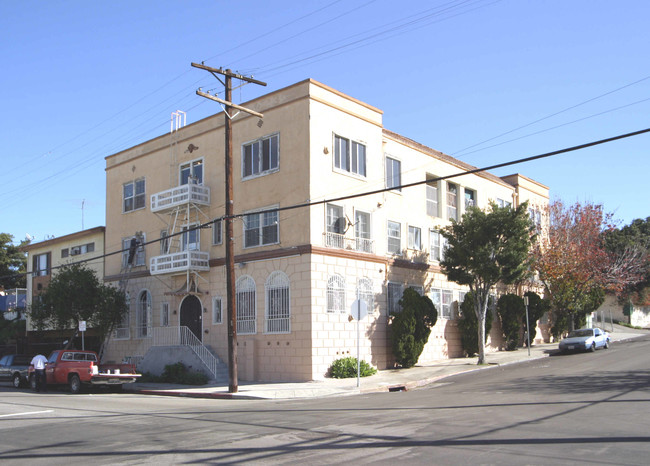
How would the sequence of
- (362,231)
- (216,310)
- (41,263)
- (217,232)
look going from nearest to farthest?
(362,231) < (216,310) < (217,232) < (41,263)

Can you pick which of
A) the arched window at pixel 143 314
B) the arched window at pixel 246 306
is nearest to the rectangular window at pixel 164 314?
the arched window at pixel 143 314

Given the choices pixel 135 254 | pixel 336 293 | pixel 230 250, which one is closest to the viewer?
pixel 230 250

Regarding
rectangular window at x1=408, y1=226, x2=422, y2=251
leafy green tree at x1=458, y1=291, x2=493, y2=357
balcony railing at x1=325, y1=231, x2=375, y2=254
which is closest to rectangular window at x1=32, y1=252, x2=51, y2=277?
balcony railing at x1=325, y1=231, x2=375, y2=254

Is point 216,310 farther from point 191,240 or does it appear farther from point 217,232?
point 191,240

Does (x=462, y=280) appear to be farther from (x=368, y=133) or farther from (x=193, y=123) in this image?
(x=193, y=123)

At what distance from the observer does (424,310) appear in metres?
27.1

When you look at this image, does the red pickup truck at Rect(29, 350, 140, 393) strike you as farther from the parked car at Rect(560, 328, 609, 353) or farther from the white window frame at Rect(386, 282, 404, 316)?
the parked car at Rect(560, 328, 609, 353)

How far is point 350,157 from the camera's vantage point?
1049 inches

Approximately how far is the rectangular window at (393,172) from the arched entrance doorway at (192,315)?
34.2ft

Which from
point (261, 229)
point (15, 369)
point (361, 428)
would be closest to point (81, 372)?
point (15, 369)

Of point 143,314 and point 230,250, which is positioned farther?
point 143,314

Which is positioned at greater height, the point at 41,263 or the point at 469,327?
the point at 41,263

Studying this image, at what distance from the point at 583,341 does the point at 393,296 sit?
10.9 metres

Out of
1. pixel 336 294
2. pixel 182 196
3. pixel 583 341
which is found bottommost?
pixel 583 341
